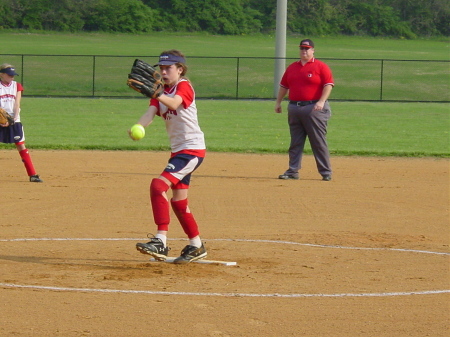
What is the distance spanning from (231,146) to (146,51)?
4095 centimetres

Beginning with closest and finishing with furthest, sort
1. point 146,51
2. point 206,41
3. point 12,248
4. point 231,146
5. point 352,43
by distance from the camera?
1. point 12,248
2. point 231,146
3. point 146,51
4. point 206,41
5. point 352,43

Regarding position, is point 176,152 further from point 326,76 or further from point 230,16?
point 230,16

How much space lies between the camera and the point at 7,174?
13.9m

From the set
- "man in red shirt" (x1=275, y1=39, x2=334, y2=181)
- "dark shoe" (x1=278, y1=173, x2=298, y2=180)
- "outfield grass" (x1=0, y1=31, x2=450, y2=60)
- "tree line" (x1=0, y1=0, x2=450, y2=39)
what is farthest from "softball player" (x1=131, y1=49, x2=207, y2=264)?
"tree line" (x1=0, y1=0, x2=450, y2=39)

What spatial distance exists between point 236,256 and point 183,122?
61.6 inches

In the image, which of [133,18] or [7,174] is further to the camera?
[133,18]

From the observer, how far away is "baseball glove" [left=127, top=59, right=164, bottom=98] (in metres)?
7.34

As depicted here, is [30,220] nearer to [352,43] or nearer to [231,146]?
[231,146]

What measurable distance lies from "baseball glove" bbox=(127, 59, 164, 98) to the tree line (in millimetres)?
61553

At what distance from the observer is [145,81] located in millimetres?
7383

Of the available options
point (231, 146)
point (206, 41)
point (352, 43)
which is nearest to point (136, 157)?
point (231, 146)

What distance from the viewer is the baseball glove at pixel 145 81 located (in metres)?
7.34

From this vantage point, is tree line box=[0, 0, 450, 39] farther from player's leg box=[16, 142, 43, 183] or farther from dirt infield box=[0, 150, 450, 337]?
dirt infield box=[0, 150, 450, 337]

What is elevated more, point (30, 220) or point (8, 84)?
point (8, 84)
